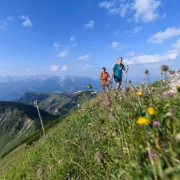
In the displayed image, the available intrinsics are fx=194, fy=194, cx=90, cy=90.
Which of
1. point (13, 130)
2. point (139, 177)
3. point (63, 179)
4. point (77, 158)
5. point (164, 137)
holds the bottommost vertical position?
point (13, 130)

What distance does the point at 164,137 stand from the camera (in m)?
2.14

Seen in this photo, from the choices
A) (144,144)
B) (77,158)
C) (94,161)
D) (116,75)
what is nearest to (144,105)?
(144,144)

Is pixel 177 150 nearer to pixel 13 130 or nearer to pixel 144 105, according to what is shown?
pixel 144 105

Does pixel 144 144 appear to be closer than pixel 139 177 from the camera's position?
No

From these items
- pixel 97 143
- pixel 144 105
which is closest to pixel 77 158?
pixel 97 143

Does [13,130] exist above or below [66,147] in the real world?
→ below

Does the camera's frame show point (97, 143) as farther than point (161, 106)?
Yes

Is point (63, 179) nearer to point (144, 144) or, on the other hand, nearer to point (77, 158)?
point (77, 158)

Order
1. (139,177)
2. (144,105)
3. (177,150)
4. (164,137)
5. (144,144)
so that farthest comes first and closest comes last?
(144,105)
(144,144)
(164,137)
(139,177)
(177,150)

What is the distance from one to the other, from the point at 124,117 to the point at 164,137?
1337 mm

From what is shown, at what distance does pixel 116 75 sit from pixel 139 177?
11.7 m

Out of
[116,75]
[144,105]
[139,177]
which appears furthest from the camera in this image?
[116,75]

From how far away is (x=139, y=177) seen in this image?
1885mm

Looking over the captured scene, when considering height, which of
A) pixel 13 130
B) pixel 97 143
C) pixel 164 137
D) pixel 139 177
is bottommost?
pixel 13 130
